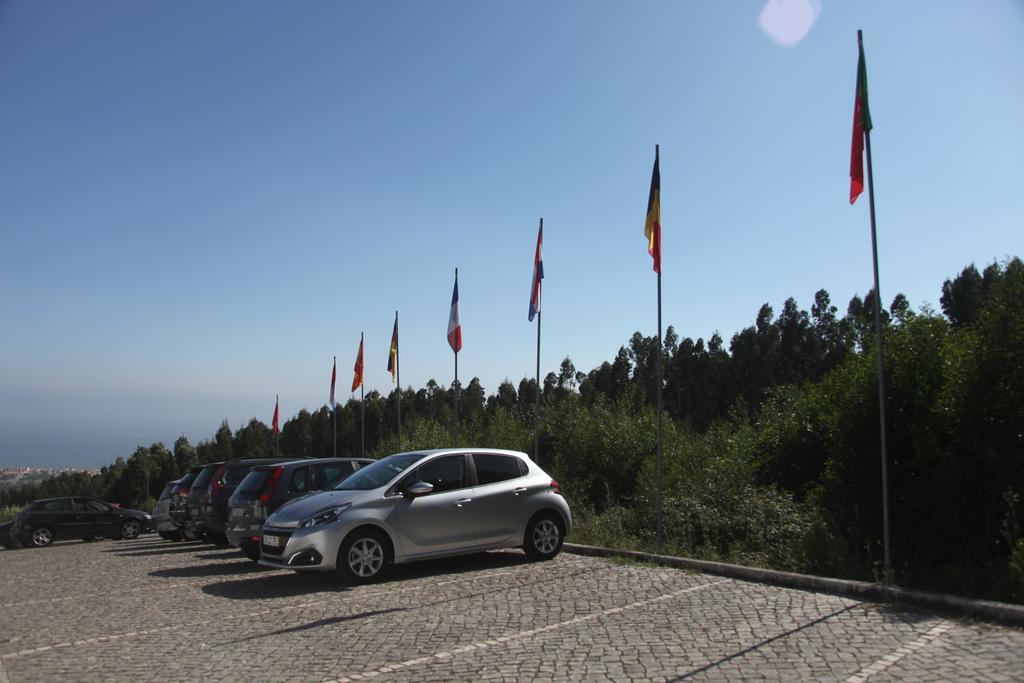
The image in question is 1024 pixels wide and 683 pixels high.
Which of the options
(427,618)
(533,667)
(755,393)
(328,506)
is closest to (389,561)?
(328,506)

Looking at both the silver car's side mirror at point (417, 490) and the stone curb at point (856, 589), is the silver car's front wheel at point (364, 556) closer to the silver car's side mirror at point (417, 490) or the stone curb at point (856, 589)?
the silver car's side mirror at point (417, 490)

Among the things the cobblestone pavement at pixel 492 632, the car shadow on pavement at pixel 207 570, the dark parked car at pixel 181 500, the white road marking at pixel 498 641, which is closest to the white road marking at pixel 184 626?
the cobblestone pavement at pixel 492 632

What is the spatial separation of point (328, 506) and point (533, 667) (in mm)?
4865

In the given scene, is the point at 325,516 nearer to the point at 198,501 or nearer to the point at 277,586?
the point at 277,586

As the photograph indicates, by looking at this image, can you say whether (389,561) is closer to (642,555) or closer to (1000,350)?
(642,555)

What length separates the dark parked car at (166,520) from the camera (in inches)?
729

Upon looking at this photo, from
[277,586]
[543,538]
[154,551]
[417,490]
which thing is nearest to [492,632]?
[417,490]

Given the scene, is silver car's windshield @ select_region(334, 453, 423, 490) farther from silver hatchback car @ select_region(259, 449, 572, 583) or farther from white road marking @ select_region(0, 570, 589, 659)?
white road marking @ select_region(0, 570, 589, 659)

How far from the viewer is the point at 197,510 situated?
51.8 feet

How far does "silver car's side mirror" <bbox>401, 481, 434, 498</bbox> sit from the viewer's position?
10.5 m

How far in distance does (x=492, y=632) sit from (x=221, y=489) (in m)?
9.30

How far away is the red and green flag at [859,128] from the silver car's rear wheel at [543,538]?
600 cm

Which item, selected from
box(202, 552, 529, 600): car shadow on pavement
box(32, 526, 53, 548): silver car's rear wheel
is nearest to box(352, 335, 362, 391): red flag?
box(32, 526, 53, 548): silver car's rear wheel

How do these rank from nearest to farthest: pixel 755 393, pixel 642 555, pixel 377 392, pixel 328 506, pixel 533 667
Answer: pixel 533 667 < pixel 328 506 < pixel 642 555 < pixel 755 393 < pixel 377 392
